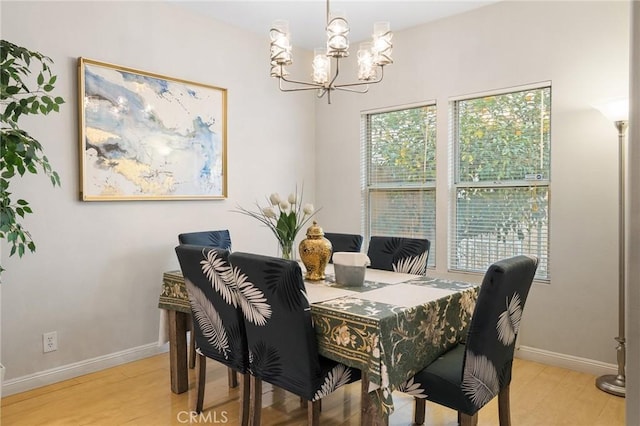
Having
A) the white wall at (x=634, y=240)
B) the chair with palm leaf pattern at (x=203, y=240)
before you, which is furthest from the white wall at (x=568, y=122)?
the white wall at (x=634, y=240)

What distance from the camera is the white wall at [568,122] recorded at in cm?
298

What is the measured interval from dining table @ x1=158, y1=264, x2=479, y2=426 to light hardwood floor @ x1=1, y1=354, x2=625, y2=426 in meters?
0.68

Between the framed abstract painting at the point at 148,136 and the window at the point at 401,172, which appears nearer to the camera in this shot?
the framed abstract painting at the point at 148,136

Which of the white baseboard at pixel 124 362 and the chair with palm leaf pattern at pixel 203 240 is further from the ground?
the chair with palm leaf pattern at pixel 203 240

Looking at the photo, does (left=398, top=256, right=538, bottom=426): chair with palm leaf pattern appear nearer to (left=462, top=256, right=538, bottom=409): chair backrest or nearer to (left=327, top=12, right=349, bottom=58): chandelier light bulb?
(left=462, top=256, right=538, bottom=409): chair backrest

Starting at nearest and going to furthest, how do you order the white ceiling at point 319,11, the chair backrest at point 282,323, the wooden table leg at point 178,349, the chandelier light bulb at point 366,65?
Result: the chair backrest at point 282,323 → the chandelier light bulb at point 366,65 → the wooden table leg at point 178,349 → the white ceiling at point 319,11

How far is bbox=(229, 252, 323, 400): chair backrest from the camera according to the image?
1.79 meters

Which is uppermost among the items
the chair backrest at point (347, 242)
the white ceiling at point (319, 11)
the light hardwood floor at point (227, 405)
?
the white ceiling at point (319, 11)

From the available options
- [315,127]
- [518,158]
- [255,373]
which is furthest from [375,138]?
[255,373]

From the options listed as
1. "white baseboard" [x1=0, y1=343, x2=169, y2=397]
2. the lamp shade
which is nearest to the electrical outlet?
"white baseboard" [x1=0, y1=343, x2=169, y2=397]

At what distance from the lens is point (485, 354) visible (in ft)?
5.76

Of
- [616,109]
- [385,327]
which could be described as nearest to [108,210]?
[385,327]

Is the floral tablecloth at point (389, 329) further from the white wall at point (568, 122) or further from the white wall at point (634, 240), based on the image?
the white wall at point (568, 122)

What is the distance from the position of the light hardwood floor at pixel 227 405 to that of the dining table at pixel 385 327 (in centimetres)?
68
